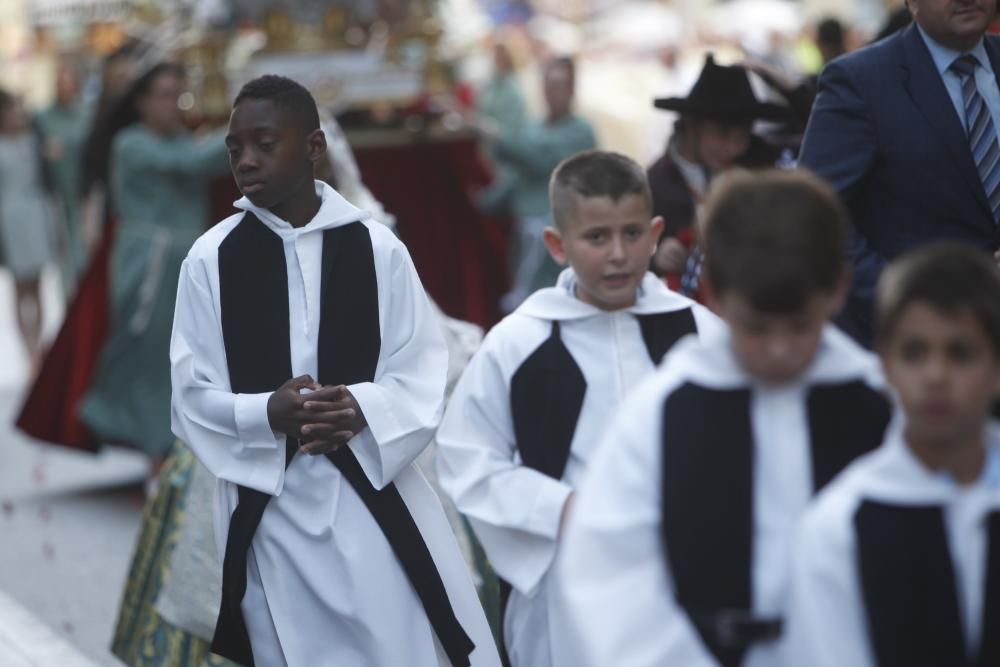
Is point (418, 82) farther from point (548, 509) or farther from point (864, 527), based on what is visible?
point (864, 527)

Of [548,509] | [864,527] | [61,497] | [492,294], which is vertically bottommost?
[61,497]

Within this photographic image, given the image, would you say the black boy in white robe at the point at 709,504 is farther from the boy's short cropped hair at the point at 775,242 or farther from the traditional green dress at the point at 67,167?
the traditional green dress at the point at 67,167

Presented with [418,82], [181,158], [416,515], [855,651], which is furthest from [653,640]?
[418,82]

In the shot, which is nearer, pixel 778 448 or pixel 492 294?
pixel 778 448

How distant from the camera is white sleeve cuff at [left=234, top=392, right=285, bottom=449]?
407cm

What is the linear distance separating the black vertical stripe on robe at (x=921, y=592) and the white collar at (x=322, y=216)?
6.50ft

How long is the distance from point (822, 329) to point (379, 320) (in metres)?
1.65

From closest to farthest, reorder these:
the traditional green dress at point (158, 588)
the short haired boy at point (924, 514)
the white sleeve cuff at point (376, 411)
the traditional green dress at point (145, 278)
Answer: the short haired boy at point (924, 514) → the white sleeve cuff at point (376, 411) → the traditional green dress at point (158, 588) → the traditional green dress at point (145, 278)

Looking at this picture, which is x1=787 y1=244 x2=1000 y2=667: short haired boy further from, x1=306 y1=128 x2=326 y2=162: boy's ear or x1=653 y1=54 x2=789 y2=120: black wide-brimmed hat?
x1=653 y1=54 x2=789 y2=120: black wide-brimmed hat

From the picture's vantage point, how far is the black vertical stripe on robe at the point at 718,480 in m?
2.72

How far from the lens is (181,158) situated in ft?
28.5

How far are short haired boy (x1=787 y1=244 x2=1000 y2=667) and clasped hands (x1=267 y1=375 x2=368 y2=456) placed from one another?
1.67 metres

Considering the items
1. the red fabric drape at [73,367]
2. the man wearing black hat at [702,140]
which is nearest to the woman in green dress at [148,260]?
the red fabric drape at [73,367]

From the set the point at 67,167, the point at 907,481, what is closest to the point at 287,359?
the point at 907,481
